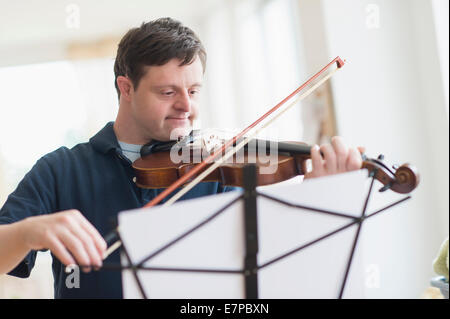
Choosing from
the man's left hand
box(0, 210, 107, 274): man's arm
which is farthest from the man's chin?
box(0, 210, 107, 274): man's arm

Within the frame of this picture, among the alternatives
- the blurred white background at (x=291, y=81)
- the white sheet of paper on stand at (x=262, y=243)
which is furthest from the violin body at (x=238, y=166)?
the blurred white background at (x=291, y=81)

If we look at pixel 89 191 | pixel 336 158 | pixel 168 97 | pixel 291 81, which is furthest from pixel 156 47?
pixel 291 81

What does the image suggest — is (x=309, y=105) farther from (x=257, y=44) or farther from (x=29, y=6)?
(x=29, y=6)

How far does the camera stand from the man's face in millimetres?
1181

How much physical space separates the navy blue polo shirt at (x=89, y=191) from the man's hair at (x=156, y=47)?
20 centimetres

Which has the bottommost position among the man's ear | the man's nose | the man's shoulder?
the man's shoulder

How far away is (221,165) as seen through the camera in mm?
1163

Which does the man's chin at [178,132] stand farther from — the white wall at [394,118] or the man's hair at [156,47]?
the white wall at [394,118]

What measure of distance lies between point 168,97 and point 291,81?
2.14 m

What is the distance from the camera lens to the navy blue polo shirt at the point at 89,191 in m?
1.13

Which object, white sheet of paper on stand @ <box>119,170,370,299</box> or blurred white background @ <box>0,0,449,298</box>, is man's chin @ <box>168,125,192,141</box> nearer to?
white sheet of paper on stand @ <box>119,170,370,299</box>

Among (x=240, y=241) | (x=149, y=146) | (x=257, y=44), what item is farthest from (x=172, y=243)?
(x=257, y=44)

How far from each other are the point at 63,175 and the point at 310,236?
75cm

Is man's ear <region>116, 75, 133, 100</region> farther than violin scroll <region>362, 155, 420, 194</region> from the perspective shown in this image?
Yes
